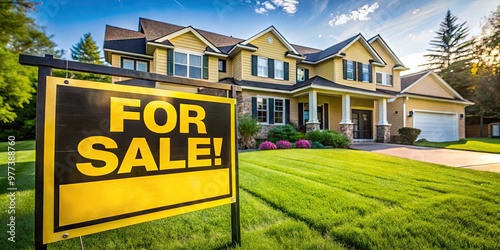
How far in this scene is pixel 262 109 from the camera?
12805 mm

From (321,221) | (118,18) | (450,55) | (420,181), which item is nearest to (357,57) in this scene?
(420,181)

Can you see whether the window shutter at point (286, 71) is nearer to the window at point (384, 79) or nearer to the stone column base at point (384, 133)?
the stone column base at point (384, 133)

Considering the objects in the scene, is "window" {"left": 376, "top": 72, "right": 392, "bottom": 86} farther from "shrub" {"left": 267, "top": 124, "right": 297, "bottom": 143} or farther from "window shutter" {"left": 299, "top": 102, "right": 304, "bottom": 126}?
"shrub" {"left": 267, "top": 124, "right": 297, "bottom": 143}

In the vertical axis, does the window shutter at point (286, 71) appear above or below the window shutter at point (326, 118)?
above

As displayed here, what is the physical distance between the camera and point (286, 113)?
13.6 meters

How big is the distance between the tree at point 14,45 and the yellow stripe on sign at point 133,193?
46.0 feet

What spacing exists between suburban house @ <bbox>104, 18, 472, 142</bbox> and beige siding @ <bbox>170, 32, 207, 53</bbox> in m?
0.05

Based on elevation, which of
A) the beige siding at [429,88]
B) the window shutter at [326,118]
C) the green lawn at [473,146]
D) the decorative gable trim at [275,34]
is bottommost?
the green lawn at [473,146]

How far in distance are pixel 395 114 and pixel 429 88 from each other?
4.32 metres

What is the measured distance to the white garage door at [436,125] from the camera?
15969mm

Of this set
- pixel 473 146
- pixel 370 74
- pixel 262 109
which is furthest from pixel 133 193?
pixel 370 74

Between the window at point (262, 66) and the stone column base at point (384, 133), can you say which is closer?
the window at point (262, 66)

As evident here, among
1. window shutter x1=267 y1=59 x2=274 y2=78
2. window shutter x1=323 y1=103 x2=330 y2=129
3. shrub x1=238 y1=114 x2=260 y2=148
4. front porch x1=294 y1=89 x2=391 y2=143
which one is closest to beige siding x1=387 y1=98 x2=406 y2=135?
front porch x1=294 y1=89 x2=391 y2=143

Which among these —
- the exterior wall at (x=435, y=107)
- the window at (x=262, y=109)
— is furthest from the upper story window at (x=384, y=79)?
the window at (x=262, y=109)
